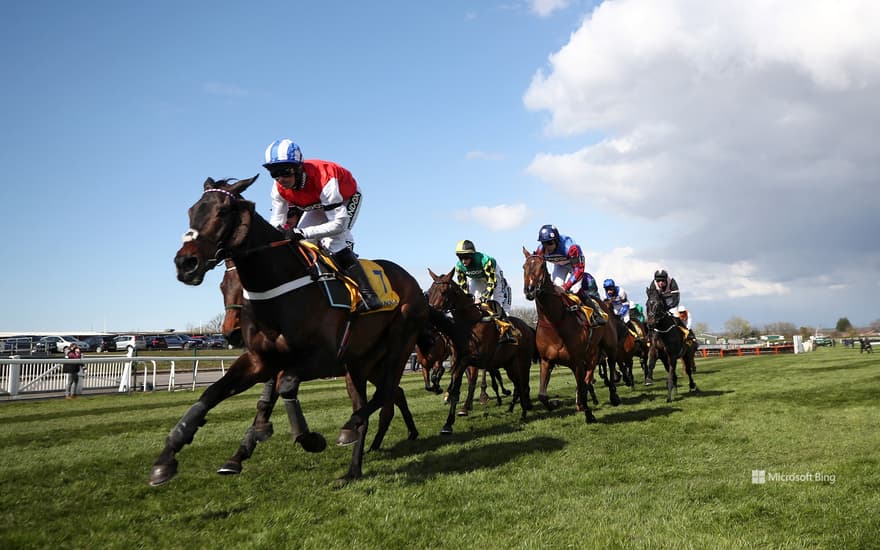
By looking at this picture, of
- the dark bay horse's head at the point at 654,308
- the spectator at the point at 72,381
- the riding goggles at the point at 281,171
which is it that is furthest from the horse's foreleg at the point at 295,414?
the spectator at the point at 72,381

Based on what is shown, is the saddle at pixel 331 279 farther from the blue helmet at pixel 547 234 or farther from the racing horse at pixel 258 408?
the blue helmet at pixel 547 234

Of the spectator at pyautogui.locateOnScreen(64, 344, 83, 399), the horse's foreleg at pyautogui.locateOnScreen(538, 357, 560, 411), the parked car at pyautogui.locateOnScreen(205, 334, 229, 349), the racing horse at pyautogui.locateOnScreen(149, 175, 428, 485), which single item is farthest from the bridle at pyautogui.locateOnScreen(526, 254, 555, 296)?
the parked car at pyautogui.locateOnScreen(205, 334, 229, 349)

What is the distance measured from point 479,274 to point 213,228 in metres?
8.17

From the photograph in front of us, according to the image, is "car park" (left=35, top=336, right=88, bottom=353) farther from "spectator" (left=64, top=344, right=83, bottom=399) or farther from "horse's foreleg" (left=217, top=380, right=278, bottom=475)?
"horse's foreleg" (left=217, top=380, right=278, bottom=475)

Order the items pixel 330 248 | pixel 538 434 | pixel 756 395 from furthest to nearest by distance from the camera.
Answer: pixel 756 395 → pixel 538 434 → pixel 330 248

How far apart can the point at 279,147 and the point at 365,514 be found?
3568 millimetres

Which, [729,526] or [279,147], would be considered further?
[279,147]

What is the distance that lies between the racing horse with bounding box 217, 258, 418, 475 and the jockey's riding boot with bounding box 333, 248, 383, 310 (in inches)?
42.1

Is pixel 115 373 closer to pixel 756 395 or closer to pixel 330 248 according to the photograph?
pixel 330 248

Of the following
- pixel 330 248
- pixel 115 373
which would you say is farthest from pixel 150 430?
pixel 115 373

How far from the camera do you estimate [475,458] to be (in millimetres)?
7125

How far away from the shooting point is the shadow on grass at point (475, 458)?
6.44 meters

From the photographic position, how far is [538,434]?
8.84 meters

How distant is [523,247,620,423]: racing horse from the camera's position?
9.78 metres
